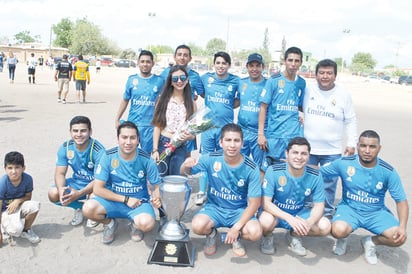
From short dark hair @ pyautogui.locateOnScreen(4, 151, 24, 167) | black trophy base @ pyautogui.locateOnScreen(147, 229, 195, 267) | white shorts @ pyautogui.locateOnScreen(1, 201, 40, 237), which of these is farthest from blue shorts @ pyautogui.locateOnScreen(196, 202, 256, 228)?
short dark hair @ pyautogui.locateOnScreen(4, 151, 24, 167)

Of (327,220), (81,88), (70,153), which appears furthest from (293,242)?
(81,88)

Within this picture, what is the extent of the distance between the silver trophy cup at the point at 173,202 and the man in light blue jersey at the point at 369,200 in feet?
5.09

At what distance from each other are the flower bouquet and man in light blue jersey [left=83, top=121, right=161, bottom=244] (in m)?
0.36

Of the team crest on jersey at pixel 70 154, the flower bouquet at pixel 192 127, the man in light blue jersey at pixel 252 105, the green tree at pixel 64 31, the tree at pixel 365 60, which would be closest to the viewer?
the flower bouquet at pixel 192 127

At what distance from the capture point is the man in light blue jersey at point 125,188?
406 cm

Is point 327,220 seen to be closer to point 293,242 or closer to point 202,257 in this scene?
point 293,242

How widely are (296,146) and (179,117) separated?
1447 mm

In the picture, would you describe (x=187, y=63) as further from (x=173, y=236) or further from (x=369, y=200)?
(x=369, y=200)

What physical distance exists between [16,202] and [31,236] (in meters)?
0.38

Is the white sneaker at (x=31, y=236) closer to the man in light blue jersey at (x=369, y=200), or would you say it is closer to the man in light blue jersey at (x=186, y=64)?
the man in light blue jersey at (x=186, y=64)

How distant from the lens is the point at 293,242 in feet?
13.5

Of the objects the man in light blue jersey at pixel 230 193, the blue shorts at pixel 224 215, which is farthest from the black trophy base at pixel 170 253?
the blue shorts at pixel 224 215

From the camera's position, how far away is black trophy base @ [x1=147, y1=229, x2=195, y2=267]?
376cm

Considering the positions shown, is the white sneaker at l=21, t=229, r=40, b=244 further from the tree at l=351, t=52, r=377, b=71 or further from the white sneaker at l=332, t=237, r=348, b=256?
the tree at l=351, t=52, r=377, b=71
